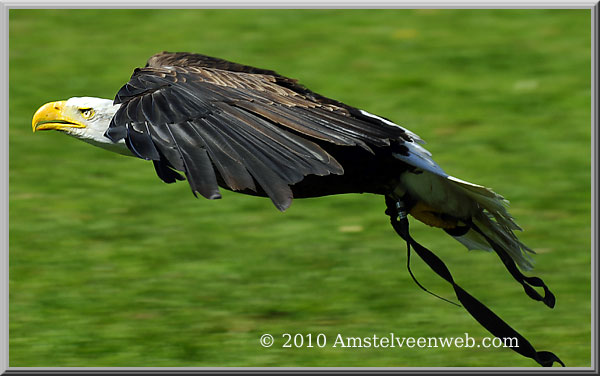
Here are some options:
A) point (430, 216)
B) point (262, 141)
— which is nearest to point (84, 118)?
point (262, 141)

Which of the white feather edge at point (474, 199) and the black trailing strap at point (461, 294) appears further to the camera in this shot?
the black trailing strap at point (461, 294)

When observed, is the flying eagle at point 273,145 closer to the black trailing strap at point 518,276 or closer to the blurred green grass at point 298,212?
the black trailing strap at point 518,276

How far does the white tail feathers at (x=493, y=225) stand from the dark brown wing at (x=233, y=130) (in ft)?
2.00

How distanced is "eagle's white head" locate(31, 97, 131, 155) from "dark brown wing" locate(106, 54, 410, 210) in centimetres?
31

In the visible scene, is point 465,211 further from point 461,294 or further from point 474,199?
point 461,294

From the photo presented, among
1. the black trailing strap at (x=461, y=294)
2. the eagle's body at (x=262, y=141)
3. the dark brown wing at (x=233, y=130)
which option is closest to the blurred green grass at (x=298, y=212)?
the black trailing strap at (x=461, y=294)

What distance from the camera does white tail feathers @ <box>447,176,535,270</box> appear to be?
18.9 ft

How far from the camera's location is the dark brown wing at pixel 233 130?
15.5 feet

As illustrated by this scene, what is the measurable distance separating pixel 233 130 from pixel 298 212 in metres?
3.23

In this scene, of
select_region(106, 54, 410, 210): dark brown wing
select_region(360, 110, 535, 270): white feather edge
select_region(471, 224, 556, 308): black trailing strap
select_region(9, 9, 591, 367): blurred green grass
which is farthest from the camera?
select_region(9, 9, 591, 367): blurred green grass

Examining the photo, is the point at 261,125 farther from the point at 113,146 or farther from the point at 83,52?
the point at 83,52

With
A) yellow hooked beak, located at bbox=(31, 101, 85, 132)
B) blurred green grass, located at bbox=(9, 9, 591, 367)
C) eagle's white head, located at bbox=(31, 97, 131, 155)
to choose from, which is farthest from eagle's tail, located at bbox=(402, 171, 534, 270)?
yellow hooked beak, located at bbox=(31, 101, 85, 132)

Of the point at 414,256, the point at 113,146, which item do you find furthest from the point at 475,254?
the point at 113,146

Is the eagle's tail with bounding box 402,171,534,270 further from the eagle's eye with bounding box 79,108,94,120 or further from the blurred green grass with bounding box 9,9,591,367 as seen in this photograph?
the eagle's eye with bounding box 79,108,94,120
